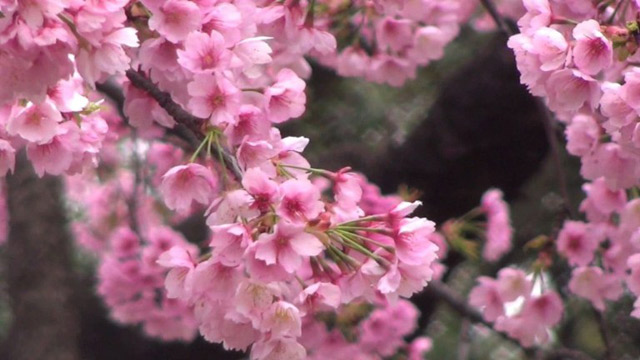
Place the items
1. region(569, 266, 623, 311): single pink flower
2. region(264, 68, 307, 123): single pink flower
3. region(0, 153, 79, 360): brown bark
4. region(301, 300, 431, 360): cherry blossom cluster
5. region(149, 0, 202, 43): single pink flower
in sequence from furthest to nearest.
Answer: region(0, 153, 79, 360): brown bark → region(301, 300, 431, 360): cherry blossom cluster → region(569, 266, 623, 311): single pink flower → region(264, 68, 307, 123): single pink flower → region(149, 0, 202, 43): single pink flower

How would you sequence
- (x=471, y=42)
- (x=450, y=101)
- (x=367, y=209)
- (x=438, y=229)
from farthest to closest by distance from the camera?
(x=471, y=42)
(x=450, y=101)
(x=438, y=229)
(x=367, y=209)

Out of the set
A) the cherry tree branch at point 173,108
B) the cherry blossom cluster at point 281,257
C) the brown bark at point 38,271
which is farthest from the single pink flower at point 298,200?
the brown bark at point 38,271

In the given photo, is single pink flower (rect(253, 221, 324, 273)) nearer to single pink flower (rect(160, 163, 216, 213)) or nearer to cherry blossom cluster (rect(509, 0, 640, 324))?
single pink flower (rect(160, 163, 216, 213))

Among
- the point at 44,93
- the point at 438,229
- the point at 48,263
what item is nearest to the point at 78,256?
the point at 48,263

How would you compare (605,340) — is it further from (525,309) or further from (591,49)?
(591,49)

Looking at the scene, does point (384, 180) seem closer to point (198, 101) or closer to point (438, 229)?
point (438, 229)

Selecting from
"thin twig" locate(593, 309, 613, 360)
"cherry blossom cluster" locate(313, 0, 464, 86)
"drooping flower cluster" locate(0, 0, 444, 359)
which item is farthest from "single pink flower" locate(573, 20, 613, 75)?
"thin twig" locate(593, 309, 613, 360)

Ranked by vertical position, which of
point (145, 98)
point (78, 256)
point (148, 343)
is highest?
point (145, 98)
